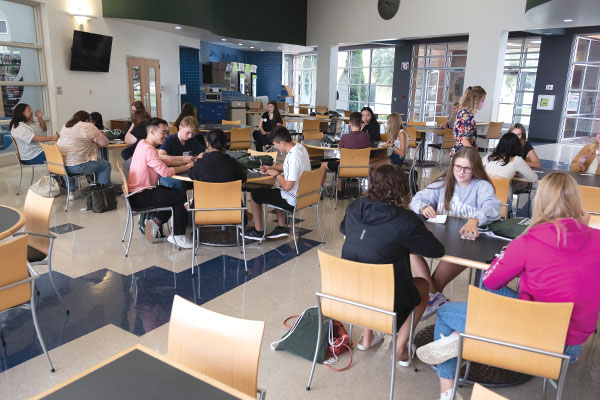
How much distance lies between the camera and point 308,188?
4.21m

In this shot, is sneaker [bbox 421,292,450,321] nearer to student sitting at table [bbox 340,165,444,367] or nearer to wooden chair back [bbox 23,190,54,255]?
student sitting at table [bbox 340,165,444,367]

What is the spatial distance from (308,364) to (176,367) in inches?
52.4

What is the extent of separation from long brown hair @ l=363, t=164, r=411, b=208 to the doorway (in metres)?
9.35

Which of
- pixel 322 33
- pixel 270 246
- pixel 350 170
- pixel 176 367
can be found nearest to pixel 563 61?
pixel 322 33

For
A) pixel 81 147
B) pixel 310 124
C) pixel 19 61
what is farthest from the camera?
pixel 310 124

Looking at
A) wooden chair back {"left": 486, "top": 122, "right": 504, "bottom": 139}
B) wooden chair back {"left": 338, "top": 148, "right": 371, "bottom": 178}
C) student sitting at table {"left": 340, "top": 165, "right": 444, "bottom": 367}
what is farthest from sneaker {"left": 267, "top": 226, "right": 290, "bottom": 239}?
wooden chair back {"left": 486, "top": 122, "right": 504, "bottom": 139}

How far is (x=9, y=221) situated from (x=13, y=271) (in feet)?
1.89

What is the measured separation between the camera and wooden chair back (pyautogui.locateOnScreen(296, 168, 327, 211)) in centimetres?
409

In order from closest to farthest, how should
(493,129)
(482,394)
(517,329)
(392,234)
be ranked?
(482,394), (517,329), (392,234), (493,129)

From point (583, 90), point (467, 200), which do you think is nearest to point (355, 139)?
point (467, 200)

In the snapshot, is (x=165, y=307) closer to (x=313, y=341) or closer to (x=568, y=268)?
(x=313, y=341)

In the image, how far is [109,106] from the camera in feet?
32.0

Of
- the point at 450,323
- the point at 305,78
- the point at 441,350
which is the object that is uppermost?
the point at 305,78

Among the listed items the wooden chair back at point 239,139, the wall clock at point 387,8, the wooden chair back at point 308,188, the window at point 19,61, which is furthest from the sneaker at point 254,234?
the wall clock at point 387,8
